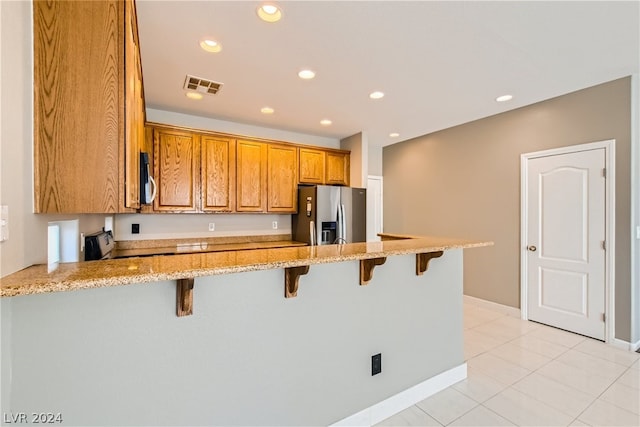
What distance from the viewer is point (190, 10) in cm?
189

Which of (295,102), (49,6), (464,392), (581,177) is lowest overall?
(464,392)

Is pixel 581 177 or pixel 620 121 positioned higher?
pixel 620 121

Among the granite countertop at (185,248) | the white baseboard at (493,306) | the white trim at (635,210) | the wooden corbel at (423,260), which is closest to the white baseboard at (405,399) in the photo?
the wooden corbel at (423,260)

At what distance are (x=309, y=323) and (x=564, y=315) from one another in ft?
10.9

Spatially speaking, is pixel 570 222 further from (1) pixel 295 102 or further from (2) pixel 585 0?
(1) pixel 295 102

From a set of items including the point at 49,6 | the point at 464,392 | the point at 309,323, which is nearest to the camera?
the point at 49,6

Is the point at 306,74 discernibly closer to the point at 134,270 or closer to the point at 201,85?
the point at 201,85

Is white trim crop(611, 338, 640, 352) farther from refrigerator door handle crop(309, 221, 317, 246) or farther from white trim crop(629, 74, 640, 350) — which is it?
refrigerator door handle crop(309, 221, 317, 246)

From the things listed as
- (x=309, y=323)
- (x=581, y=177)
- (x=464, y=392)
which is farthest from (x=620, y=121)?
(x=309, y=323)

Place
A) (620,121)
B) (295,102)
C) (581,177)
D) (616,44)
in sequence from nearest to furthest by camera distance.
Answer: (616,44) < (620,121) < (581,177) < (295,102)

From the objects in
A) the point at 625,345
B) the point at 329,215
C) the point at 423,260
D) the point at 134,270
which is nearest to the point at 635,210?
the point at 625,345

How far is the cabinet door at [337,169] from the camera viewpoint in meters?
4.66

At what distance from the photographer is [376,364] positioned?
6.15ft

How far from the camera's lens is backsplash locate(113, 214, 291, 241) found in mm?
3638
